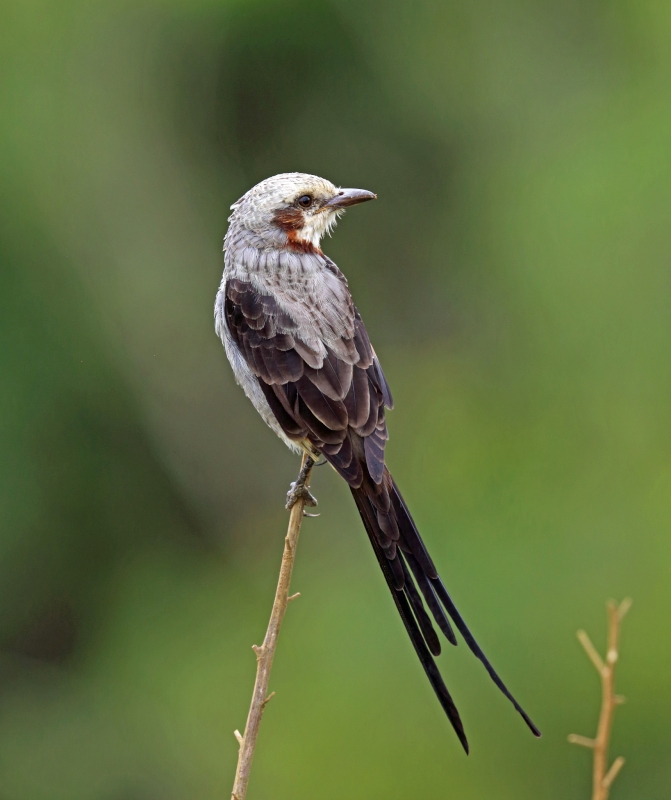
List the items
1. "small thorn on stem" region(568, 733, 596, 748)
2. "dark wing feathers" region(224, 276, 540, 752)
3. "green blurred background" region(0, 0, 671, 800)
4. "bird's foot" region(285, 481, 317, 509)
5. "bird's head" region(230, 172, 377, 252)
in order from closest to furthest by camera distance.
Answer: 1. "small thorn on stem" region(568, 733, 596, 748)
2. "dark wing feathers" region(224, 276, 540, 752)
3. "bird's foot" region(285, 481, 317, 509)
4. "bird's head" region(230, 172, 377, 252)
5. "green blurred background" region(0, 0, 671, 800)

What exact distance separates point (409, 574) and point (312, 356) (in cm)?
75

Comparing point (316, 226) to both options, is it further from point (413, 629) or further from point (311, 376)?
point (413, 629)

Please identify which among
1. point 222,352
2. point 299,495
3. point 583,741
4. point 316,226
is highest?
point 222,352

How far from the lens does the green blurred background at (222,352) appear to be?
7.50 m

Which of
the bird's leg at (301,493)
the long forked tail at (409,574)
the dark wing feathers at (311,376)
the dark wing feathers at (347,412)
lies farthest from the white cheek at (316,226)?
the long forked tail at (409,574)

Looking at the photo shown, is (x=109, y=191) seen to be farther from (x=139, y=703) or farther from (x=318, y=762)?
(x=318, y=762)

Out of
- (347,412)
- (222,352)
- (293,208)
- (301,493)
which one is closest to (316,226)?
(293,208)

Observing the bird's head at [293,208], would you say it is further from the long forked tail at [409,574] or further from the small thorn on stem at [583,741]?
the small thorn on stem at [583,741]

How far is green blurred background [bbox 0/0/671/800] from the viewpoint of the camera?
24.6 feet

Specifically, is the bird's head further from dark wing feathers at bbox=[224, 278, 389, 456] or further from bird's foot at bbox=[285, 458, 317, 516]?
bird's foot at bbox=[285, 458, 317, 516]

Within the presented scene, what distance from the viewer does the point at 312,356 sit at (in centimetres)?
304

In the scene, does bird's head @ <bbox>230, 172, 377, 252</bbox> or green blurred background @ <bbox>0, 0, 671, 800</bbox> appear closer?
bird's head @ <bbox>230, 172, 377, 252</bbox>

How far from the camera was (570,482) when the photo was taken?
7.37m

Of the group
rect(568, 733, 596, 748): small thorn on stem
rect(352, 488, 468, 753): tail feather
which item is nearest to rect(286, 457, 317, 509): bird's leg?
rect(352, 488, 468, 753): tail feather
